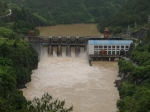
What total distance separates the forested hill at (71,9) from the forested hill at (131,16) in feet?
63.1

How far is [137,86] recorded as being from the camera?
27.6 metres

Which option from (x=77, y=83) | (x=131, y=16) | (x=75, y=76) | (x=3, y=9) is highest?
(x=3, y=9)

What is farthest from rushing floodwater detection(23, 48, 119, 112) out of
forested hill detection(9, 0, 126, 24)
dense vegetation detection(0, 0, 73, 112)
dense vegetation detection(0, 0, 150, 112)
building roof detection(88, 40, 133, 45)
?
forested hill detection(9, 0, 126, 24)

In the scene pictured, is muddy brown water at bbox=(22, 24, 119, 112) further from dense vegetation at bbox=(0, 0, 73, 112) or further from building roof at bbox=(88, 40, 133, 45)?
building roof at bbox=(88, 40, 133, 45)

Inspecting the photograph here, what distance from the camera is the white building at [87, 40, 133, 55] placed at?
48406 millimetres

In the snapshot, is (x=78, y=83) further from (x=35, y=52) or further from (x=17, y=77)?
(x=35, y=52)

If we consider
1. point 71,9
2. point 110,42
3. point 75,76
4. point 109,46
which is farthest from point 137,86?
point 71,9

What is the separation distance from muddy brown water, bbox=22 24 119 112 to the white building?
191 cm

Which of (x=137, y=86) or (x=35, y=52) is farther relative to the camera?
(x=35, y=52)

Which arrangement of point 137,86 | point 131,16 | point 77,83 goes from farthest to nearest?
1. point 131,16
2. point 77,83
3. point 137,86

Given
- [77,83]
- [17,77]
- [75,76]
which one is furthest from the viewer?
[75,76]

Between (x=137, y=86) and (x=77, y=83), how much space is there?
915 cm

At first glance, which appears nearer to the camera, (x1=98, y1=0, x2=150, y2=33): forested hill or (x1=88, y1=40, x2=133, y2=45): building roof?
(x1=88, y1=40, x2=133, y2=45): building roof

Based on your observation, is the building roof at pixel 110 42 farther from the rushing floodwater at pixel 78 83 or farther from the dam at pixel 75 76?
the rushing floodwater at pixel 78 83
